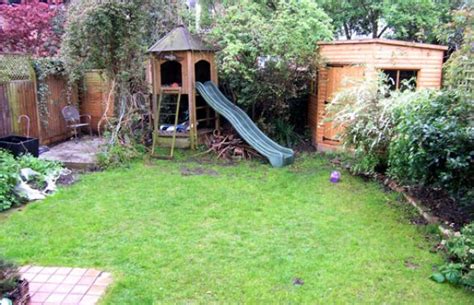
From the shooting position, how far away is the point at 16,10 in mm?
10586

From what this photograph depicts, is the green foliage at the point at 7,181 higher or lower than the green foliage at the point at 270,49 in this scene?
lower

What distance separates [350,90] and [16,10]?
29.2 feet

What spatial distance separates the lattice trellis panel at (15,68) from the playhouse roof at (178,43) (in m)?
2.51

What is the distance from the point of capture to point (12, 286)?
3.05 metres

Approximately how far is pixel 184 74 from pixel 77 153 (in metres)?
2.78

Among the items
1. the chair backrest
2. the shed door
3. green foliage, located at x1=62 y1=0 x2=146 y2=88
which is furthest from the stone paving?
the chair backrest

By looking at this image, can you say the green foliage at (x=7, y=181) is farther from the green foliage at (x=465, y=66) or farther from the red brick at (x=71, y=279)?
the green foliage at (x=465, y=66)

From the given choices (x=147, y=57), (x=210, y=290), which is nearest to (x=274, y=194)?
(x=210, y=290)

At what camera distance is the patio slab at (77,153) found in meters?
7.59

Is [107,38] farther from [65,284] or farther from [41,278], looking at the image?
[65,284]

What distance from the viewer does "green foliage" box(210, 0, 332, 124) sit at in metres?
8.34

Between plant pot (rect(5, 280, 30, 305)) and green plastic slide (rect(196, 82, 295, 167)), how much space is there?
5.29 meters

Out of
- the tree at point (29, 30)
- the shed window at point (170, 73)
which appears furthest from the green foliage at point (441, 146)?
the tree at point (29, 30)

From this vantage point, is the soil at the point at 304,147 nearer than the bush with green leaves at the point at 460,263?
No
